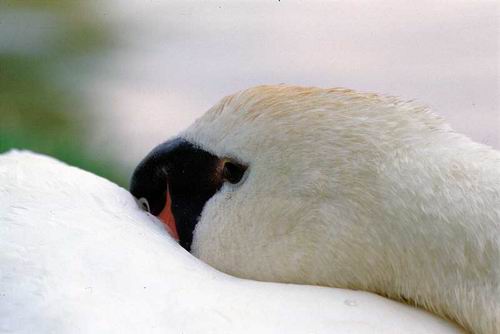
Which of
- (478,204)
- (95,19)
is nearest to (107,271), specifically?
(478,204)

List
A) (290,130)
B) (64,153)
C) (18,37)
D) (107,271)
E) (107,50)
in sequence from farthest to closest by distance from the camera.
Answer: (64,153) < (107,50) < (18,37) < (290,130) < (107,271)

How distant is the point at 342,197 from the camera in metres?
1.07

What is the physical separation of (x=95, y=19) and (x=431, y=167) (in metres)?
1.65

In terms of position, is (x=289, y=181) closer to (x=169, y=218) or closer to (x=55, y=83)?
(x=169, y=218)

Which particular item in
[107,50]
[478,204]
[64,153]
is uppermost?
[478,204]

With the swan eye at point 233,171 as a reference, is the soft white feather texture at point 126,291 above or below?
below

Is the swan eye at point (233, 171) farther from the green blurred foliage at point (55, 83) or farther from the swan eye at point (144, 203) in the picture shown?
the green blurred foliage at point (55, 83)

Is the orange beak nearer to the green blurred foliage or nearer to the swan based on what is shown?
the swan

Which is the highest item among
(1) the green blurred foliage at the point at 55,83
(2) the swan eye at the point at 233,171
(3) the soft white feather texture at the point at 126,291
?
(2) the swan eye at the point at 233,171

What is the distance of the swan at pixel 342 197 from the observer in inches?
38.7

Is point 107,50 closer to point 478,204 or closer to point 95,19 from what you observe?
point 95,19

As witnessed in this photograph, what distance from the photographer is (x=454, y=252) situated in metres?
0.98

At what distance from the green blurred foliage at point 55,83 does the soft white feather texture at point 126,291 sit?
1160 millimetres

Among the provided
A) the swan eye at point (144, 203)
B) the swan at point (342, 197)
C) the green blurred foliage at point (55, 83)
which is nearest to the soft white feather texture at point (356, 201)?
the swan at point (342, 197)
